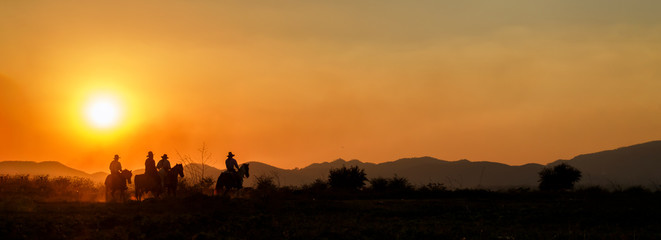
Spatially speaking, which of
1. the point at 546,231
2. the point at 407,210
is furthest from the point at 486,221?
the point at 407,210

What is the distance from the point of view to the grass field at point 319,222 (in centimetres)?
1487

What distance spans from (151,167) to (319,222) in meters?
13.4

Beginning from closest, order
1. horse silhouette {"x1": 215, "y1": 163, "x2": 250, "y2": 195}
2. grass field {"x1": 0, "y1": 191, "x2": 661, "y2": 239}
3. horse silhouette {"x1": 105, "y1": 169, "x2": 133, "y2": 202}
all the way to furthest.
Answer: grass field {"x1": 0, "y1": 191, "x2": 661, "y2": 239}, horse silhouette {"x1": 105, "y1": 169, "x2": 133, "y2": 202}, horse silhouette {"x1": 215, "y1": 163, "x2": 250, "y2": 195}

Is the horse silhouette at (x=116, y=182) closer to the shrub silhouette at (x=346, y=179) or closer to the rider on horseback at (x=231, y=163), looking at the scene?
the rider on horseback at (x=231, y=163)

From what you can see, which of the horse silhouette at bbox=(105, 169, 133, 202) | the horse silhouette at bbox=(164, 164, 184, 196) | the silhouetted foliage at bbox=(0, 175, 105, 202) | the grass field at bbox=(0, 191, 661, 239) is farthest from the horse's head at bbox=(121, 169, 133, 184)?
the grass field at bbox=(0, 191, 661, 239)

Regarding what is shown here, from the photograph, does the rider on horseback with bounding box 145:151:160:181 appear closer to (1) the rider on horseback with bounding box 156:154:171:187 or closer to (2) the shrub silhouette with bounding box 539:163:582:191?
(1) the rider on horseback with bounding box 156:154:171:187

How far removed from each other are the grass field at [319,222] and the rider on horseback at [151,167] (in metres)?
4.94

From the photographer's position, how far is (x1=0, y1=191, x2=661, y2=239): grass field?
48.8ft

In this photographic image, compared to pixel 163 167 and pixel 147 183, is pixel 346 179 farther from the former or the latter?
pixel 147 183

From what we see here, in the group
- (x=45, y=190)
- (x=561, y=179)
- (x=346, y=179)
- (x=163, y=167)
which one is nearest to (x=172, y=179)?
(x=163, y=167)

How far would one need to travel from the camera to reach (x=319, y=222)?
1823 centimetres

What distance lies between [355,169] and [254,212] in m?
25.5

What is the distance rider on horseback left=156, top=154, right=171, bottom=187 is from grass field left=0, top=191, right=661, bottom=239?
5049mm

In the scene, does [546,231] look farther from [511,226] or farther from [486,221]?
[486,221]
